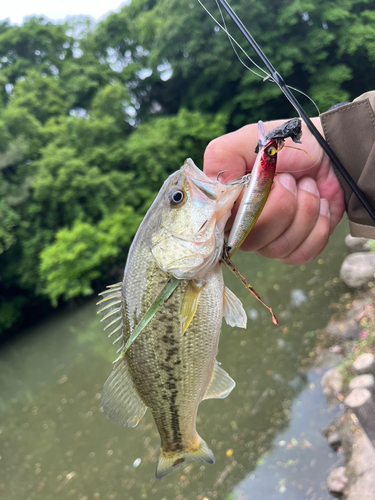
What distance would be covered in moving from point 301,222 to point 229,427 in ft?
Result: 13.3

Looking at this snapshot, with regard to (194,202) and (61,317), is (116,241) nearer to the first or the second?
(61,317)

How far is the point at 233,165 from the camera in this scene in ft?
5.02

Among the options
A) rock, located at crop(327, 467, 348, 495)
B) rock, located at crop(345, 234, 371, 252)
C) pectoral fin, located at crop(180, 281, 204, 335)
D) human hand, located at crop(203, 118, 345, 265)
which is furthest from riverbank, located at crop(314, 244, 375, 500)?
pectoral fin, located at crop(180, 281, 204, 335)

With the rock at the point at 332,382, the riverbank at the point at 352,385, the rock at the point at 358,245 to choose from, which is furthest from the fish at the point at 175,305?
the rock at the point at 358,245

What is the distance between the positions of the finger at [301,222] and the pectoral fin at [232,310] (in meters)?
0.44

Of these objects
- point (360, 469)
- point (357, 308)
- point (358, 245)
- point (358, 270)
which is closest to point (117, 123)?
point (358, 245)

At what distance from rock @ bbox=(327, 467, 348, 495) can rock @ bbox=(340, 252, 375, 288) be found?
339cm

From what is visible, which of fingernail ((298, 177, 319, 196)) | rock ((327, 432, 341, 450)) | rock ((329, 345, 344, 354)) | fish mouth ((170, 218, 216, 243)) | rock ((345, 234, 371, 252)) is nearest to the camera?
fish mouth ((170, 218, 216, 243))

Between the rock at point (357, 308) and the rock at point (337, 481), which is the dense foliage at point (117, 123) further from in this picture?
the rock at point (337, 481)

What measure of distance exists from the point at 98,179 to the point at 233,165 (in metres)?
14.9

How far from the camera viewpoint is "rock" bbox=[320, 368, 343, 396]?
4.08 meters

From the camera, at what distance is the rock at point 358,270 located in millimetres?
5672

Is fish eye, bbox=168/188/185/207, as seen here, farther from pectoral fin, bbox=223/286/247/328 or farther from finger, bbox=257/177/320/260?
finger, bbox=257/177/320/260

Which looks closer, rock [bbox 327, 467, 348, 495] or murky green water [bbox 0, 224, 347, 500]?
rock [bbox 327, 467, 348, 495]
